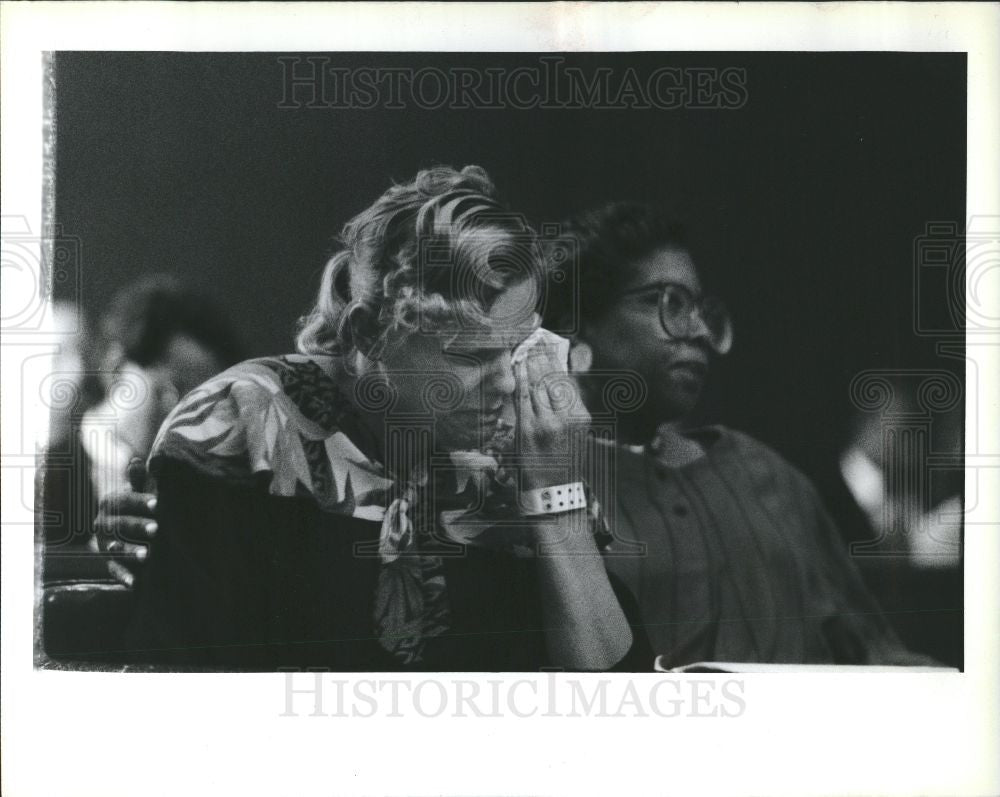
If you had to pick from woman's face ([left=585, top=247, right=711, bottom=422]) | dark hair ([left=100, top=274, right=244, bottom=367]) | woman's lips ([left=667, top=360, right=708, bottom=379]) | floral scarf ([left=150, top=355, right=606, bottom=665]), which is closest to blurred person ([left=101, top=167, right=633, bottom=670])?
floral scarf ([left=150, top=355, right=606, bottom=665])

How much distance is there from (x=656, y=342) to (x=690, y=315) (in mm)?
132

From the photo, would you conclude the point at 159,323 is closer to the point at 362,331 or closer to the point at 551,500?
the point at 362,331

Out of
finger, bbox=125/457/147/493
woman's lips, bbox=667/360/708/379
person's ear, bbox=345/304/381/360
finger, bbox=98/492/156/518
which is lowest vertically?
finger, bbox=98/492/156/518

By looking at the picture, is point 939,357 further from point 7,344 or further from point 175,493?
point 7,344

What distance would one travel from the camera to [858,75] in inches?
97.9

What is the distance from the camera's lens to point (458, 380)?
247 cm

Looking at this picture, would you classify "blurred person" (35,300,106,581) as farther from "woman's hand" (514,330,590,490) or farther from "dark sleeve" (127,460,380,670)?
"woman's hand" (514,330,590,490)

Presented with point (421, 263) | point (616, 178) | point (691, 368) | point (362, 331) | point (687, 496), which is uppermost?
point (616, 178)

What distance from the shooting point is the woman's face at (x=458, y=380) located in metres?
2.46

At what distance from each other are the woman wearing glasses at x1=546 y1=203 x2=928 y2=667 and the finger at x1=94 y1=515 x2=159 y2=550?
1.35 m

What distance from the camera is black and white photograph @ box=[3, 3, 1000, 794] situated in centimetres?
246

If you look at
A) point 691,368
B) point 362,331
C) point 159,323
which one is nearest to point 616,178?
point 691,368

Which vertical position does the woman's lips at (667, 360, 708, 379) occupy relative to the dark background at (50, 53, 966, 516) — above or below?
below

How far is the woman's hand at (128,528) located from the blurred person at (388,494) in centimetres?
1
